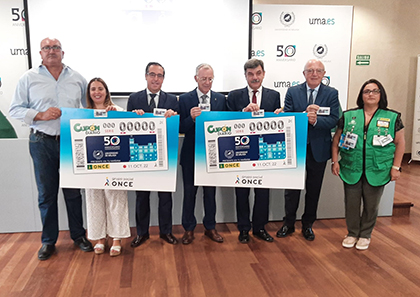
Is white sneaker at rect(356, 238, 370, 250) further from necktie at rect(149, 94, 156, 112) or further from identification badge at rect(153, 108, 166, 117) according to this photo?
necktie at rect(149, 94, 156, 112)

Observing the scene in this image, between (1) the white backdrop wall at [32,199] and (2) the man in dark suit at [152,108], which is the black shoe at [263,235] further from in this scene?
(2) the man in dark suit at [152,108]

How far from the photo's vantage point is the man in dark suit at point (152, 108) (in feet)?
8.70

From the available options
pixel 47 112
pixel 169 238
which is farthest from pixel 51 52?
pixel 169 238

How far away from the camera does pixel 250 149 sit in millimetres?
2660

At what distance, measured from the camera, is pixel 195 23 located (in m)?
4.54

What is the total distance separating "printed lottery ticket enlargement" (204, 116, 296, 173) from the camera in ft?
8.63

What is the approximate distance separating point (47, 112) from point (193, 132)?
3.84 ft

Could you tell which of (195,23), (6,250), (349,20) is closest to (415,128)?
(349,20)

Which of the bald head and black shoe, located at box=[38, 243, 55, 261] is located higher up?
the bald head

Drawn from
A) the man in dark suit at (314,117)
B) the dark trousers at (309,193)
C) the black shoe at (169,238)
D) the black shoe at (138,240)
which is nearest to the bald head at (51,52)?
the black shoe at (138,240)

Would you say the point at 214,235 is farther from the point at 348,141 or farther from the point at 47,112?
the point at 47,112

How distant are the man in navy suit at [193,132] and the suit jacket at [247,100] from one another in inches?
3.2

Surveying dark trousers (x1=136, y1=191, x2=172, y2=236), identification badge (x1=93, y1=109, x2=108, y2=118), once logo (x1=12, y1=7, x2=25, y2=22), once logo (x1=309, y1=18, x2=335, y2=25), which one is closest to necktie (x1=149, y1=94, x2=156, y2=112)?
identification badge (x1=93, y1=109, x2=108, y2=118)

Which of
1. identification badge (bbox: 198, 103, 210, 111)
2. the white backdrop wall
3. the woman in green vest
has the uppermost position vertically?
identification badge (bbox: 198, 103, 210, 111)
